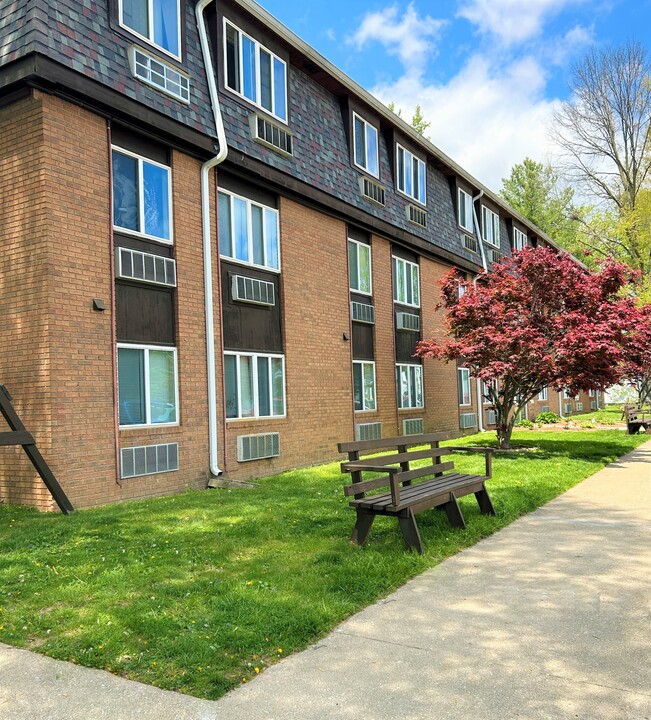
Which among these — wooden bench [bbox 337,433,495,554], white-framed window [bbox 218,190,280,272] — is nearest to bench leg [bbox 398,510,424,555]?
wooden bench [bbox 337,433,495,554]

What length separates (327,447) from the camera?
1462 centimetres

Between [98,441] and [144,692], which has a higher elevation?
[98,441]

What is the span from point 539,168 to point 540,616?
51.8 m

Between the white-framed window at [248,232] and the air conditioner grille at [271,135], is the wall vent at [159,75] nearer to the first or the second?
the air conditioner grille at [271,135]

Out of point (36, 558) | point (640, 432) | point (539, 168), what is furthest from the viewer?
point (539, 168)

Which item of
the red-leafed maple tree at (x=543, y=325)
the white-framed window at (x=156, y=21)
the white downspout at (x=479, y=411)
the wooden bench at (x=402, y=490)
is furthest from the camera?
the white downspout at (x=479, y=411)

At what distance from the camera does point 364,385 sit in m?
16.5

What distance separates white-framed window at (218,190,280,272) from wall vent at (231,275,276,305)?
0.36 metres

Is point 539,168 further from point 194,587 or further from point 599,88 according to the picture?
point 194,587

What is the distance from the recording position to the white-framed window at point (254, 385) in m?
12.1

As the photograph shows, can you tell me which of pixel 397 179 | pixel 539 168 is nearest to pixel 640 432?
pixel 397 179

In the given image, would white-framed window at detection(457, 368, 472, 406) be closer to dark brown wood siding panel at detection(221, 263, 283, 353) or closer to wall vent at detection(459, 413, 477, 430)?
wall vent at detection(459, 413, 477, 430)

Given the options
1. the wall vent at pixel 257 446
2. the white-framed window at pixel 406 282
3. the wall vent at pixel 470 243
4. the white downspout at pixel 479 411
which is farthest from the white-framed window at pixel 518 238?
the wall vent at pixel 257 446

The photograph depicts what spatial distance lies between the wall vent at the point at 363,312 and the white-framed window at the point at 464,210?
728 cm
